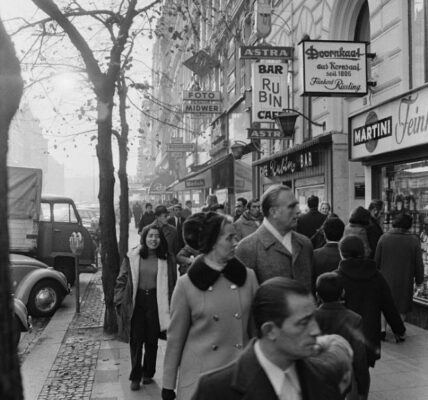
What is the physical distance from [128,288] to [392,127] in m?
5.05

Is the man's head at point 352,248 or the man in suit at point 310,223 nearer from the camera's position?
the man's head at point 352,248

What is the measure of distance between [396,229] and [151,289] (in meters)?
3.34

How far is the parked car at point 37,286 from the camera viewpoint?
10617 mm

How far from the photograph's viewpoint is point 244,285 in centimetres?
343

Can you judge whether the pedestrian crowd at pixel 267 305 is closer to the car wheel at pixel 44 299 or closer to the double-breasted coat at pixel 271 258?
the double-breasted coat at pixel 271 258

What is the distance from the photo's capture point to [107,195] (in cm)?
933

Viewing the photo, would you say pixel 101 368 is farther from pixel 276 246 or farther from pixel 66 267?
pixel 66 267

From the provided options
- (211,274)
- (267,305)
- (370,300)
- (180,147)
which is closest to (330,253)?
(370,300)

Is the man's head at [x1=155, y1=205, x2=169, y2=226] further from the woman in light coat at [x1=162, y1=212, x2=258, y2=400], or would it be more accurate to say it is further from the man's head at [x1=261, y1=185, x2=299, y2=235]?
the woman in light coat at [x1=162, y1=212, x2=258, y2=400]

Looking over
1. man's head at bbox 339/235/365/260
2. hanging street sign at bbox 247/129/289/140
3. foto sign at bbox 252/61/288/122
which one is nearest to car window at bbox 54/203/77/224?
hanging street sign at bbox 247/129/289/140

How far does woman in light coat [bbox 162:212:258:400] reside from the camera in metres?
3.31

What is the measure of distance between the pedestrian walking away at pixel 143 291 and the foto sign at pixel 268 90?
9.50 metres

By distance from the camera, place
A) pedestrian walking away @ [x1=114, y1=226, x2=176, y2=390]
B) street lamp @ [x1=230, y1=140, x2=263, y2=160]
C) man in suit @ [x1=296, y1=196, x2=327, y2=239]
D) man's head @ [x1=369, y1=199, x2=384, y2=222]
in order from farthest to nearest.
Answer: street lamp @ [x1=230, y1=140, x2=263, y2=160] < man in suit @ [x1=296, y1=196, x2=327, y2=239] < man's head @ [x1=369, y1=199, x2=384, y2=222] < pedestrian walking away @ [x1=114, y1=226, x2=176, y2=390]

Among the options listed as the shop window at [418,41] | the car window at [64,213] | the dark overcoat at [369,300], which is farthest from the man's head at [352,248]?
the car window at [64,213]
